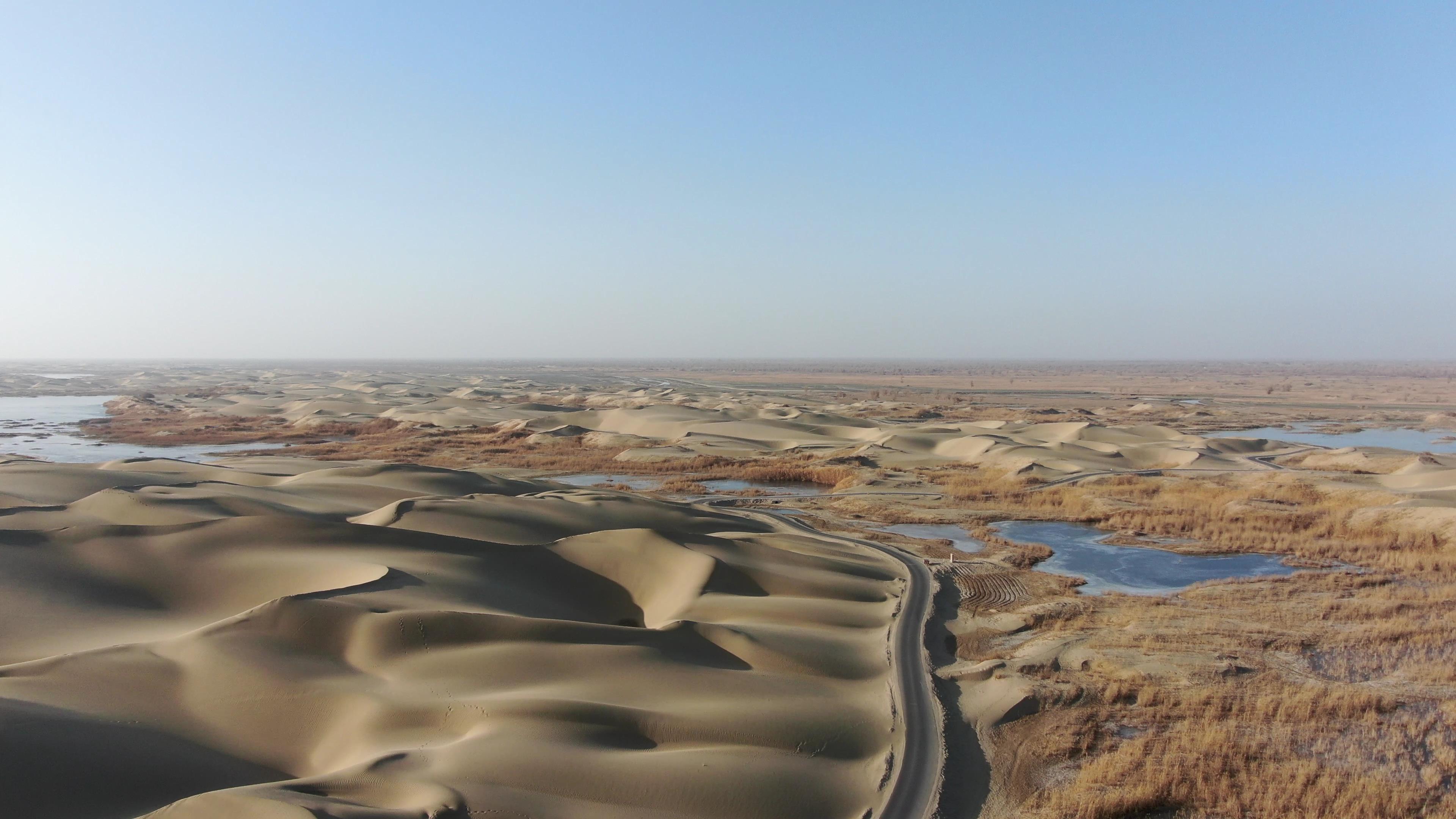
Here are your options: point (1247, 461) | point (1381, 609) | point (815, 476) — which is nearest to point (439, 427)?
point (815, 476)

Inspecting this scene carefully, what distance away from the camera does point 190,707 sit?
807 centimetres

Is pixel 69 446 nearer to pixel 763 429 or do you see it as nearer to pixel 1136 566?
pixel 763 429

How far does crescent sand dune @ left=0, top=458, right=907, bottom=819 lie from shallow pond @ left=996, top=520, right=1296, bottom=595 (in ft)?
12.0

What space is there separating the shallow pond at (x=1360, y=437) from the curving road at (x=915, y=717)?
1295 inches

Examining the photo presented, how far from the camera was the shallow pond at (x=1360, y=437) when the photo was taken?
40.0 metres

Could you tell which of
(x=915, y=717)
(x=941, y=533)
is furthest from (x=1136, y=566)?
(x=915, y=717)

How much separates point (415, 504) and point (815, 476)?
15.5 m

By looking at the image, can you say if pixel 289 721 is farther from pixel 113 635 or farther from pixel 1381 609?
pixel 1381 609

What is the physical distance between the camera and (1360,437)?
143ft

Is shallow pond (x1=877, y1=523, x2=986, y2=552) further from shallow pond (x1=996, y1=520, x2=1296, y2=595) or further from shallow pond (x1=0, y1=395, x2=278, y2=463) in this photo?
shallow pond (x1=0, y1=395, x2=278, y2=463)

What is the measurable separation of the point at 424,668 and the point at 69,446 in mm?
39369

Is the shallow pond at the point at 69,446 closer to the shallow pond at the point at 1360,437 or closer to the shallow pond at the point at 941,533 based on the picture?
the shallow pond at the point at 941,533

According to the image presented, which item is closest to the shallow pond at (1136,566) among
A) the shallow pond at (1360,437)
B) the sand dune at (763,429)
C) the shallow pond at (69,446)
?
the sand dune at (763,429)

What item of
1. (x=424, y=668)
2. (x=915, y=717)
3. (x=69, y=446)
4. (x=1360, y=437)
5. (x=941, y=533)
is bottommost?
(x=941, y=533)
